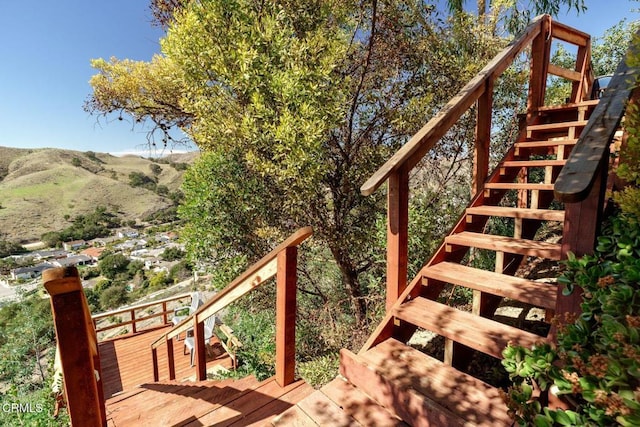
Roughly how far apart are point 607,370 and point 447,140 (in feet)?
16.2

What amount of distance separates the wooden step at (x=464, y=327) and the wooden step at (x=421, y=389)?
185 millimetres

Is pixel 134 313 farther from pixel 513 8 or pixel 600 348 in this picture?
pixel 513 8

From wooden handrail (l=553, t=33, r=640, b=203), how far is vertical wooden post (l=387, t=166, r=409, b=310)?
0.98m

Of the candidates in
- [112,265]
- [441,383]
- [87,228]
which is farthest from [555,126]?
[87,228]

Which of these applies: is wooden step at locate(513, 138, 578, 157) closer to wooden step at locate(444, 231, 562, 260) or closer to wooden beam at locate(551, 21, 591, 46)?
wooden step at locate(444, 231, 562, 260)

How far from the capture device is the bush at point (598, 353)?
847mm

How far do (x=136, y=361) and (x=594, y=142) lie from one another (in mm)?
8484

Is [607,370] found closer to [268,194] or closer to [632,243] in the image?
[632,243]

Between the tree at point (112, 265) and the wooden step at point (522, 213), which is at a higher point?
the wooden step at point (522, 213)

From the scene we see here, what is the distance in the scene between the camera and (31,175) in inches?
2260

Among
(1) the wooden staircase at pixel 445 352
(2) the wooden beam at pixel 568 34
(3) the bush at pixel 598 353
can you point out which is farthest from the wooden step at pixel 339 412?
(2) the wooden beam at pixel 568 34

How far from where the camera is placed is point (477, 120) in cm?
295

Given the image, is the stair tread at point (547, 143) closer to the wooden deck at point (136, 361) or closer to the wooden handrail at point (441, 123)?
the wooden handrail at point (441, 123)

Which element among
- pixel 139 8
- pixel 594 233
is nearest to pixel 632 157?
pixel 594 233
